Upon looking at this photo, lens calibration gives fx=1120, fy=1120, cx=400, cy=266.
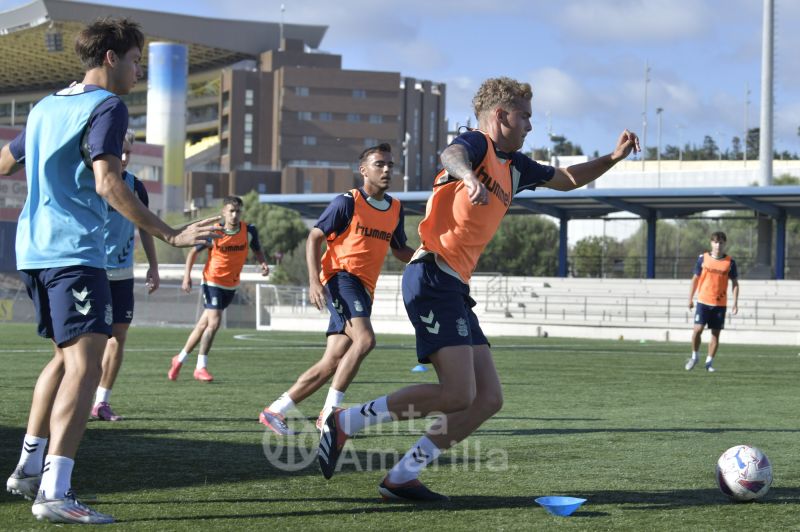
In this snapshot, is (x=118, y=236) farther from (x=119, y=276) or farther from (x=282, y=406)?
(x=282, y=406)

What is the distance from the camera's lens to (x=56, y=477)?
473 centimetres

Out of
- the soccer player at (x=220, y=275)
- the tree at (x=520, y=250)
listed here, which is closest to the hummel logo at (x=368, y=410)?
the soccer player at (x=220, y=275)

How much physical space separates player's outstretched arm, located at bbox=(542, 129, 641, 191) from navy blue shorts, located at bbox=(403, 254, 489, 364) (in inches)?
40.8

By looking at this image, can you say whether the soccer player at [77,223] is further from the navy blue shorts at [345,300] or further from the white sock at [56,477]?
the navy blue shorts at [345,300]

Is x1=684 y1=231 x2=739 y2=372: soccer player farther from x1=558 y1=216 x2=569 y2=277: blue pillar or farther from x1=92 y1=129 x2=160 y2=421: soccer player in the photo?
x1=558 y1=216 x2=569 y2=277: blue pillar

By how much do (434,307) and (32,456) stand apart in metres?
2.07

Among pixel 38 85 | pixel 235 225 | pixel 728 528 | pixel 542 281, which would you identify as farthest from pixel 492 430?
pixel 38 85

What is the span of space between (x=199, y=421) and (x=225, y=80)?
11208cm

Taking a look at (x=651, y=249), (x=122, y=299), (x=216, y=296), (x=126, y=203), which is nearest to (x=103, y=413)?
(x=122, y=299)

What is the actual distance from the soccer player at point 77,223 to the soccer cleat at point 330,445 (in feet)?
4.29

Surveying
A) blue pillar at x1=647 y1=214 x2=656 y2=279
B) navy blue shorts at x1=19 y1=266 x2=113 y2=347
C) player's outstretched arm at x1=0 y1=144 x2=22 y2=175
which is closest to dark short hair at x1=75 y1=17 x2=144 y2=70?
player's outstretched arm at x1=0 y1=144 x2=22 y2=175

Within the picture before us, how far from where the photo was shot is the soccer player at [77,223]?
15.5 feet

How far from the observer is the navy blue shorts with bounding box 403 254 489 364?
18.4 ft

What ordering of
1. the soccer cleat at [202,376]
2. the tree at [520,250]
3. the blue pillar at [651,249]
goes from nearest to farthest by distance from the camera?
the soccer cleat at [202,376]
the blue pillar at [651,249]
the tree at [520,250]
